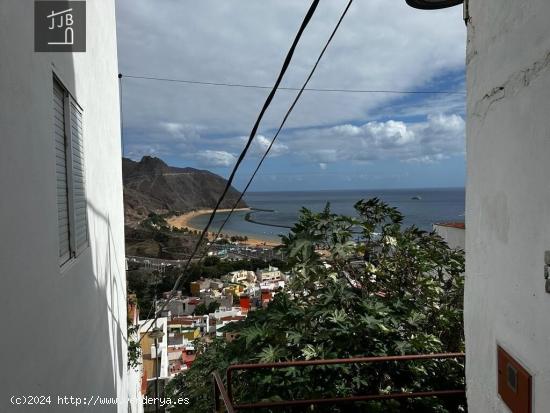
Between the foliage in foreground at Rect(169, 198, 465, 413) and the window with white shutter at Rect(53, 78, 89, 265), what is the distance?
163cm

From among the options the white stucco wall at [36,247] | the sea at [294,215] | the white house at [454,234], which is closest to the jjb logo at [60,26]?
the white stucco wall at [36,247]

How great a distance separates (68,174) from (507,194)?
9.73ft

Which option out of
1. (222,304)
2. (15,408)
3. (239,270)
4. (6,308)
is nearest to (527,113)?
(6,308)

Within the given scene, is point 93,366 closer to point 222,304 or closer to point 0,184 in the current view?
point 0,184

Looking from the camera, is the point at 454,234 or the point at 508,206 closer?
the point at 508,206

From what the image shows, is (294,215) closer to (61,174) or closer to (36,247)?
(61,174)

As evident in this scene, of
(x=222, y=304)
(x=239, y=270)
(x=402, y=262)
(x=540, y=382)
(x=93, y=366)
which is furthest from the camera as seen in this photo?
(x=239, y=270)

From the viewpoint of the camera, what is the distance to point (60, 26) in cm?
292

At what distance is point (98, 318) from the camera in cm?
439

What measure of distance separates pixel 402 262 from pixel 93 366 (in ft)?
10.5

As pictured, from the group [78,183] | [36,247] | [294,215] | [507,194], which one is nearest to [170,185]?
[294,215]

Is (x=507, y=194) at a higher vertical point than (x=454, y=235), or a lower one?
higher

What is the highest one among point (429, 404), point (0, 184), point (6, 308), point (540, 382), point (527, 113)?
point (527, 113)

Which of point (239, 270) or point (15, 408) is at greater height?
point (15, 408)
